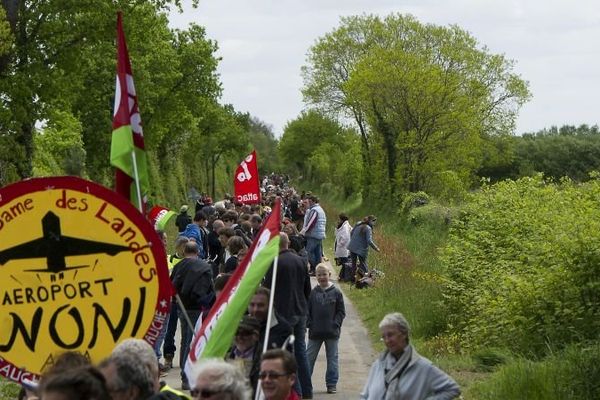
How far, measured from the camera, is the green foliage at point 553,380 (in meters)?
11.3

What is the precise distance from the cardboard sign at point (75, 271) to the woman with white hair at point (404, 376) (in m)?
1.99

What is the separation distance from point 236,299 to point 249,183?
2063 centimetres

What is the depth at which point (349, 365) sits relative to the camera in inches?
610

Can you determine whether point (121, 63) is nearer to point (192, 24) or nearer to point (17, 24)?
point (17, 24)

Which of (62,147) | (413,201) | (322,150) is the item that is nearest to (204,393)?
(62,147)

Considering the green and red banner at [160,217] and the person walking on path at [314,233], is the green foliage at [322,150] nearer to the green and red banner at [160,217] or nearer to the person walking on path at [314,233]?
the person walking on path at [314,233]

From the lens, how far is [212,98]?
53.6 meters

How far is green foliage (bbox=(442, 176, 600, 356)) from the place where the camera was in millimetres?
13516

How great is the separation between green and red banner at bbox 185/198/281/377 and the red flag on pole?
769 millimetres

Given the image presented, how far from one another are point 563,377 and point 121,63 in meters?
6.20

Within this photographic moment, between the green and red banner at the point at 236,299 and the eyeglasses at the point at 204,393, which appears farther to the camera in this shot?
the green and red banner at the point at 236,299

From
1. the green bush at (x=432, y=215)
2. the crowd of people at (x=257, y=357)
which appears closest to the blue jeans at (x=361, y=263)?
the crowd of people at (x=257, y=357)

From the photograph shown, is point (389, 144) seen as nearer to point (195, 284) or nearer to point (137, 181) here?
point (195, 284)

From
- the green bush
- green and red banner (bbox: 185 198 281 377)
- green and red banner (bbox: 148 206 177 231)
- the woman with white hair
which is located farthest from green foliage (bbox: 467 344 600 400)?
the green bush
